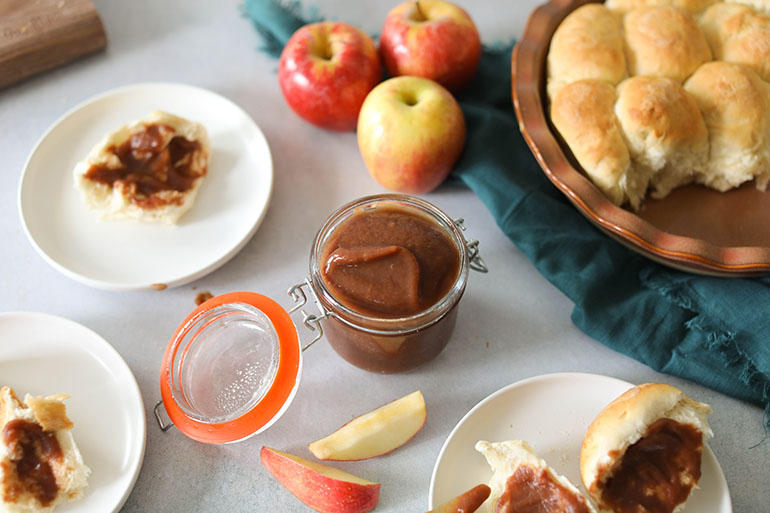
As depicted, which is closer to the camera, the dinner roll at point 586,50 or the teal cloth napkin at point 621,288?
the teal cloth napkin at point 621,288

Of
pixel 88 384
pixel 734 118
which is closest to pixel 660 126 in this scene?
pixel 734 118

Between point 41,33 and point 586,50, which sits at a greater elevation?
point 586,50

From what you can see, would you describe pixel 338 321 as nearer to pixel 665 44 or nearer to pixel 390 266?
pixel 390 266

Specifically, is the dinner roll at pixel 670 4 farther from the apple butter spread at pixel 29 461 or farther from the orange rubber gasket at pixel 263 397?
the apple butter spread at pixel 29 461

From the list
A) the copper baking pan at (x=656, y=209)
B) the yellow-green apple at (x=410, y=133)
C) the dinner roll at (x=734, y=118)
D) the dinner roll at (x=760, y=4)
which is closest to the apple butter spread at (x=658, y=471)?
the copper baking pan at (x=656, y=209)

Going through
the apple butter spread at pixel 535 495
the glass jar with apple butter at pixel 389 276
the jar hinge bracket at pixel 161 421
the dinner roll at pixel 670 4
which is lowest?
the jar hinge bracket at pixel 161 421

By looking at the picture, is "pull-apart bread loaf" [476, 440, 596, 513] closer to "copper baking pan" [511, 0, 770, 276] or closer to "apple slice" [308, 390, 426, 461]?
"apple slice" [308, 390, 426, 461]

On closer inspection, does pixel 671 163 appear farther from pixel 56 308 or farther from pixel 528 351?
pixel 56 308

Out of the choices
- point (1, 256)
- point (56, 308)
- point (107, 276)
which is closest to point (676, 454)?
point (107, 276)
